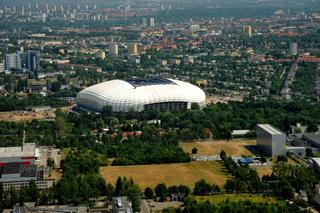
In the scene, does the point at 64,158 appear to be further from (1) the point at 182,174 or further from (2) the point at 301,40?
(2) the point at 301,40

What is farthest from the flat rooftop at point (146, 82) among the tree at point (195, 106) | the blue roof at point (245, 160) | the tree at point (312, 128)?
the blue roof at point (245, 160)

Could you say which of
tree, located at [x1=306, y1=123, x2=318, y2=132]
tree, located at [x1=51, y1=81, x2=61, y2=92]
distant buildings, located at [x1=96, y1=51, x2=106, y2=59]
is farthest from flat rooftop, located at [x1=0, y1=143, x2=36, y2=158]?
distant buildings, located at [x1=96, y1=51, x2=106, y2=59]

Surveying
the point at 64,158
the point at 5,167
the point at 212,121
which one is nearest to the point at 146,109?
the point at 212,121

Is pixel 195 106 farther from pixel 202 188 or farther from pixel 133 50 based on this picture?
pixel 133 50

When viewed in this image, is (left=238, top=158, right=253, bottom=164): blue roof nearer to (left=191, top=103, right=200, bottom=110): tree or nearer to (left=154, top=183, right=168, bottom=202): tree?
(left=154, top=183, right=168, bottom=202): tree

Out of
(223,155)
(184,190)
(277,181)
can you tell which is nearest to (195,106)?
(223,155)

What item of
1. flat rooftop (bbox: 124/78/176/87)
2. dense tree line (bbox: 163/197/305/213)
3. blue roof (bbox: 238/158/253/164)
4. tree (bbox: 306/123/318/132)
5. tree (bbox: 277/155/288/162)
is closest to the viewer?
dense tree line (bbox: 163/197/305/213)
